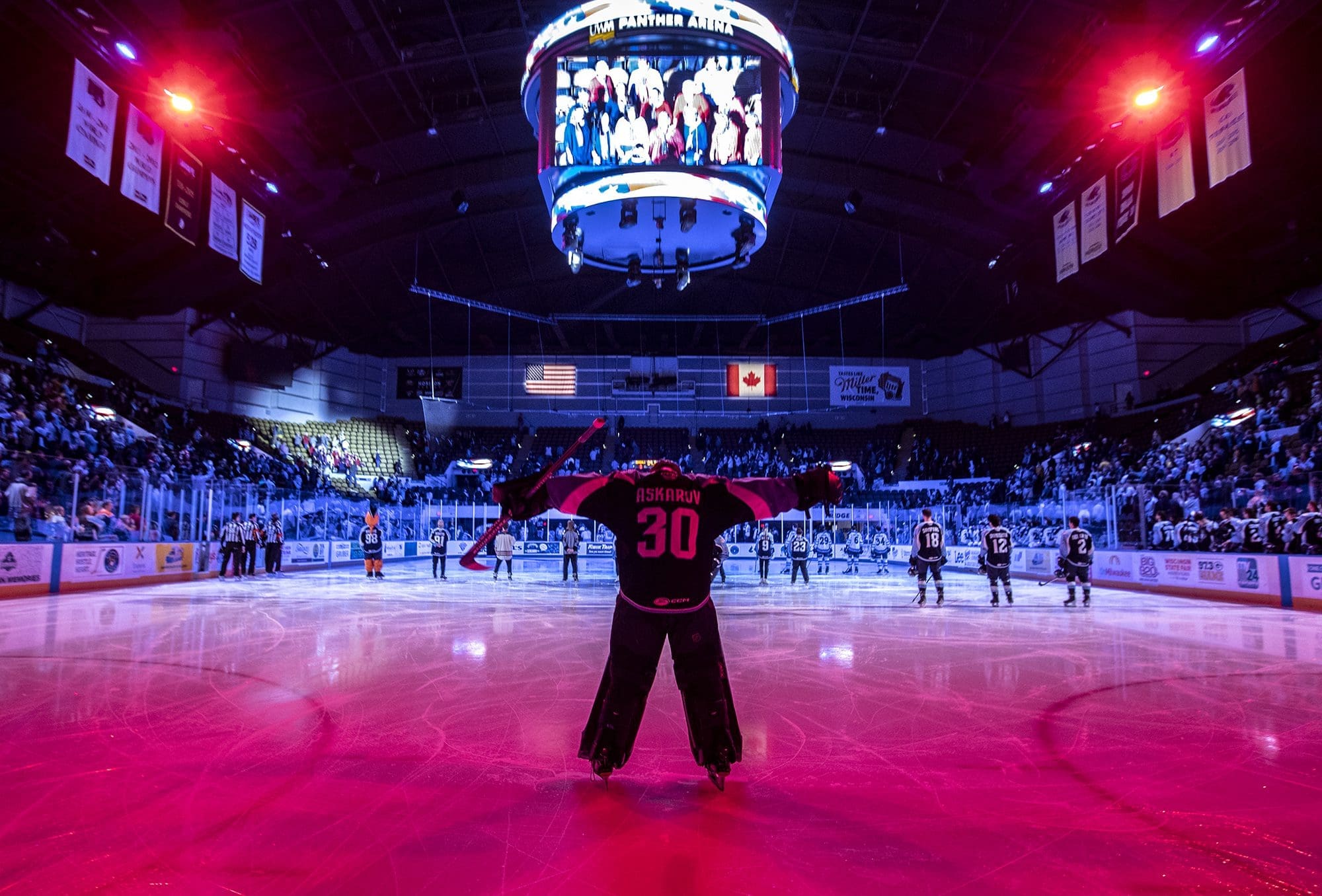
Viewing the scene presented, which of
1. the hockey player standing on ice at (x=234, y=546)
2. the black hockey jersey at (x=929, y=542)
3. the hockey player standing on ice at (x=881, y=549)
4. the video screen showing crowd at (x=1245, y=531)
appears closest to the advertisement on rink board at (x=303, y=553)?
the hockey player standing on ice at (x=234, y=546)

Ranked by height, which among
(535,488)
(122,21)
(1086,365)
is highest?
(122,21)

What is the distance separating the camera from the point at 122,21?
13859mm

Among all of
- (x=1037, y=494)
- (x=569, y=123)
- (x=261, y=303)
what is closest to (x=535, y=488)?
(x=569, y=123)

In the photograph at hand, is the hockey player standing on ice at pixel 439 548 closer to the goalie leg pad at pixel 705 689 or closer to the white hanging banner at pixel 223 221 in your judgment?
the white hanging banner at pixel 223 221

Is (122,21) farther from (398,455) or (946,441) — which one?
(946,441)

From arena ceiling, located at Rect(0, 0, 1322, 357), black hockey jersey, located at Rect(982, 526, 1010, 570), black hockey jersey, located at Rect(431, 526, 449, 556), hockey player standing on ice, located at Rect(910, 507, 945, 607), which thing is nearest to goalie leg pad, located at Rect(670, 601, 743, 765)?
hockey player standing on ice, located at Rect(910, 507, 945, 607)

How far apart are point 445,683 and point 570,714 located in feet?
5.04

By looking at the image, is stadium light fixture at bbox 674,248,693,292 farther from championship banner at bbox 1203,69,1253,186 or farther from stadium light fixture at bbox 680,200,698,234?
championship banner at bbox 1203,69,1253,186

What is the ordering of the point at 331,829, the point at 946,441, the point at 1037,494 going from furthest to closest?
the point at 946,441 → the point at 1037,494 → the point at 331,829

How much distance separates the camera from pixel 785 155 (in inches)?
883

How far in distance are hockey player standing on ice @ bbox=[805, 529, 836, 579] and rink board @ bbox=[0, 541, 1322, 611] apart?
19.2 feet

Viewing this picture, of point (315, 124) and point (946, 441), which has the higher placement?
point (315, 124)

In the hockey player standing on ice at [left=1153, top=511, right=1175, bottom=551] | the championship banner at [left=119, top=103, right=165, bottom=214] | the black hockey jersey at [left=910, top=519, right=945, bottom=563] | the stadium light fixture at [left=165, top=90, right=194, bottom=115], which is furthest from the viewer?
the hockey player standing on ice at [left=1153, top=511, right=1175, bottom=551]

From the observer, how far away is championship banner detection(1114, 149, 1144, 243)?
1644cm
